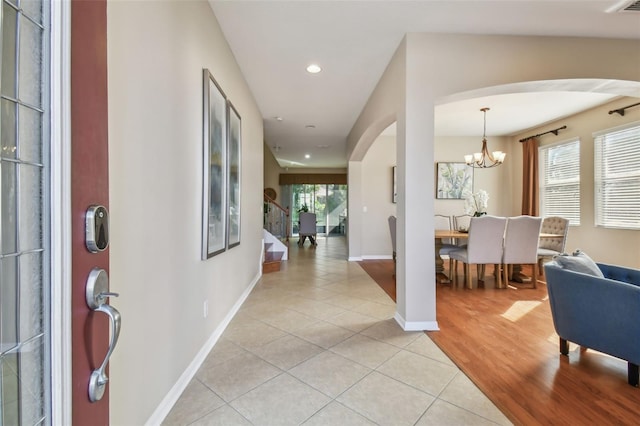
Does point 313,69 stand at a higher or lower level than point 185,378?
higher

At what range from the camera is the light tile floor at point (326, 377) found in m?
1.57

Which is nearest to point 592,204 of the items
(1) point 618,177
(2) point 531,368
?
(1) point 618,177

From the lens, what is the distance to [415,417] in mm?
1559

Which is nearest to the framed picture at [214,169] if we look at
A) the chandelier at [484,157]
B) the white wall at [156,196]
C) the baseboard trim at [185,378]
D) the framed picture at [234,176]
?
the white wall at [156,196]

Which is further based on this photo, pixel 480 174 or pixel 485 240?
pixel 480 174

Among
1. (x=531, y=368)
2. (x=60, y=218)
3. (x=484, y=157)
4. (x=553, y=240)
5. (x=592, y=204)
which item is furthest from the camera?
(x=484, y=157)

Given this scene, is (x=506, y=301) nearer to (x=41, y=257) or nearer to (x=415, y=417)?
(x=415, y=417)

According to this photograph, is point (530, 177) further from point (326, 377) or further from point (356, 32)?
point (326, 377)

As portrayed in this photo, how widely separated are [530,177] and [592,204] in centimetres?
130

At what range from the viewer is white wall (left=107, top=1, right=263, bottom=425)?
1.19m

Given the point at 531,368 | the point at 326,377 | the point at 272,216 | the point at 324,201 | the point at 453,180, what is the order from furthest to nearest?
the point at 324,201, the point at 272,216, the point at 453,180, the point at 531,368, the point at 326,377

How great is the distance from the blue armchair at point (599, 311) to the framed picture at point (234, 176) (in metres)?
2.72

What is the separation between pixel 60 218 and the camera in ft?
1.82

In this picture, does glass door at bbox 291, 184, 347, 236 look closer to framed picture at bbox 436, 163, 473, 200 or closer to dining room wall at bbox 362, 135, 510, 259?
dining room wall at bbox 362, 135, 510, 259
